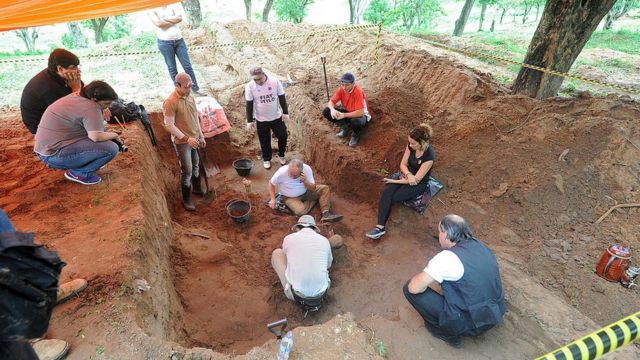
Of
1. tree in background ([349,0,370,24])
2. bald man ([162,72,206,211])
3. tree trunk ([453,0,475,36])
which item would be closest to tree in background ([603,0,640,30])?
tree trunk ([453,0,475,36])

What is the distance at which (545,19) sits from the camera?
543 centimetres

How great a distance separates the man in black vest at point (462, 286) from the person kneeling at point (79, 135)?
3698 mm

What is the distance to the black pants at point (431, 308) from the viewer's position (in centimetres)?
306

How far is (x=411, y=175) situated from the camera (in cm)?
466

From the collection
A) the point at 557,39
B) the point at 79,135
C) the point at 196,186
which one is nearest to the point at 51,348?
the point at 79,135

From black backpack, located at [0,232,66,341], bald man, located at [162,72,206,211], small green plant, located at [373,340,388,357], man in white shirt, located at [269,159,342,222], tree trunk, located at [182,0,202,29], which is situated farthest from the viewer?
tree trunk, located at [182,0,202,29]

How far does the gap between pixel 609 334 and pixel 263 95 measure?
5.26 meters

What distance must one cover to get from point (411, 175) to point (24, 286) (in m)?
4.12

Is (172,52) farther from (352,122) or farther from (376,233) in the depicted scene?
(376,233)

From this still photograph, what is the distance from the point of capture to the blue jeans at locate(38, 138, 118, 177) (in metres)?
4.01

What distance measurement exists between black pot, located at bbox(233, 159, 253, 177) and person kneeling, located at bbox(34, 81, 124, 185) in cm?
260

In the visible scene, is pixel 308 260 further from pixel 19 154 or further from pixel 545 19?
pixel 545 19

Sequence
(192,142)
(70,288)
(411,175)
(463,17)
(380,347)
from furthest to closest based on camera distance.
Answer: (463,17), (192,142), (411,175), (380,347), (70,288)

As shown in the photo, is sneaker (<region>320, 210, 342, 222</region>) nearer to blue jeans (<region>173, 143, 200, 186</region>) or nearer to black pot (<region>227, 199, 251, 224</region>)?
black pot (<region>227, 199, 251, 224</region>)
